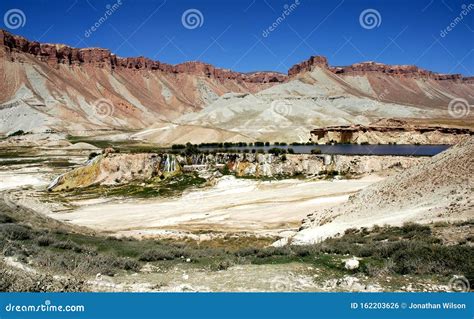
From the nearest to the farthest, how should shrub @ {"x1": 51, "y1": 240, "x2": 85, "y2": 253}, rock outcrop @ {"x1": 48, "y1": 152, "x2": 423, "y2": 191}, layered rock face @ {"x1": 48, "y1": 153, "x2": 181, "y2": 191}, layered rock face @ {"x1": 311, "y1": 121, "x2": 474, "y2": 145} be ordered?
1. shrub @ {"x1": 51, "y1": 240, "x2": 85, "y2": 253}
2. rock outcrop @ {"x1": 48, "y1": 152, "x2": 423, "y2": 191}
3. layered rock face @ {"x1": 48, "y1": 153, "x2": 181, "y2": 191}
4. layered rock face @ {"x1": 311, "y1": 121, "x2": 474, "y2": 145}

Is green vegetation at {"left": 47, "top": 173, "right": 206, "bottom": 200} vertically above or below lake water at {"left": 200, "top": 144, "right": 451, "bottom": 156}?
below

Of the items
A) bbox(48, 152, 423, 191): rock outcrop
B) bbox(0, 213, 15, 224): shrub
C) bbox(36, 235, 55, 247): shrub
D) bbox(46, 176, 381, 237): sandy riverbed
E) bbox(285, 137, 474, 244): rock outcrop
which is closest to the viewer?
bbox(36, 235, 55, 247): shrub

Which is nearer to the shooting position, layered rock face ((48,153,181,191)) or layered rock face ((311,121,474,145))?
layered rock face ((48,153,181,191))

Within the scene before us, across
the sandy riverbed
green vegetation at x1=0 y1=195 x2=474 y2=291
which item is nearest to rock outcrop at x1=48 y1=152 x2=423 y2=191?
the sandy riverbed

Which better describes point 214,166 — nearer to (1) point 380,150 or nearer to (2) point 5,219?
(1) point 380,150

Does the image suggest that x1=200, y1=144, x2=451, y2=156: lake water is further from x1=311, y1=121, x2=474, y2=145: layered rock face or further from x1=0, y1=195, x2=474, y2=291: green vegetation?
x1=0, y1=195, x2=474, y2=291: green vegetation

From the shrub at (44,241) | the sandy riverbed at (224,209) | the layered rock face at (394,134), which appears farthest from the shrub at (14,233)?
the layered rock face at (394,134)

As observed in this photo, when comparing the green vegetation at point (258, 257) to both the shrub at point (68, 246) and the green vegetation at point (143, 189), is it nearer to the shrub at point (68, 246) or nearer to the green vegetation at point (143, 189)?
the shrub at point (68, 246)

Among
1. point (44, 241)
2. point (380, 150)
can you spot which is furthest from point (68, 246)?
point (380, 150)

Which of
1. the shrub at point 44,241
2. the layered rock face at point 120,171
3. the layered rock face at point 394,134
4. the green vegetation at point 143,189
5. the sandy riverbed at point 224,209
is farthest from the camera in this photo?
the layered rock face at point 394,134
